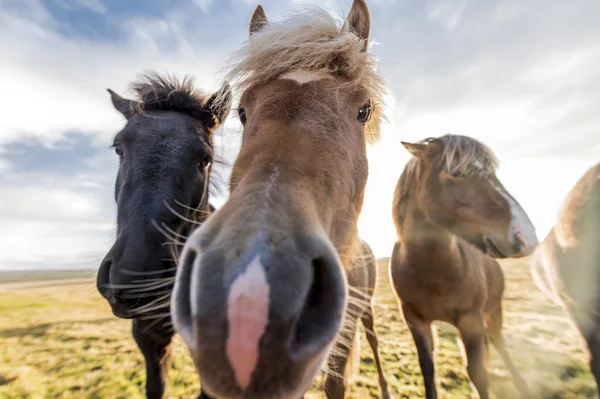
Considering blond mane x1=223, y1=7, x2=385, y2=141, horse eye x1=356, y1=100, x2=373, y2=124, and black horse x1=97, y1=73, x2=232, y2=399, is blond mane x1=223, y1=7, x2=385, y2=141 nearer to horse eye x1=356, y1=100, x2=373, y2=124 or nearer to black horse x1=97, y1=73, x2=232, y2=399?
horse eye x1=356, y1=100, x2=373, y2=124

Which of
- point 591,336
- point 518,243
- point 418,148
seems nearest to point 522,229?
point 518,243

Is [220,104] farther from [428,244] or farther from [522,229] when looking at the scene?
[522,229]

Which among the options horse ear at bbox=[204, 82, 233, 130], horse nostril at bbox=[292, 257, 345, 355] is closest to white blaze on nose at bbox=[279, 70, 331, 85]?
horse ear at bbox=[204, 82, 233, 130]

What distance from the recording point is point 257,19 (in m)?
3.21

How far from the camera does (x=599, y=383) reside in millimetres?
3416

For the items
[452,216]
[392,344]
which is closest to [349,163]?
[452,216]

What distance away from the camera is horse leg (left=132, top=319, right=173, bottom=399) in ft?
11.3

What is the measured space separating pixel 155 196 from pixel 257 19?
6.75ft

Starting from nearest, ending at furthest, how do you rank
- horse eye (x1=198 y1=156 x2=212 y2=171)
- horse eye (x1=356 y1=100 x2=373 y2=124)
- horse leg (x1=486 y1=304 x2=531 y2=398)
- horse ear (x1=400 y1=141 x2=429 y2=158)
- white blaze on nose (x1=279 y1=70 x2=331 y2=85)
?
1. white blaze on nose (x1=279 y1=70 x2=331 y2=85)
2. horse eye (x1=356 y1=100 x2=373 y2=124)
3. horse eye (x1=198 y1=156 x2=212 y2=171)
4. horse ear (x1=400 y1=141 x2=429 y2=158)
5. horse leg (x1=486 y1=304 x2=531 y2=398)

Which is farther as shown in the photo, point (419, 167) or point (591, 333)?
point (419, 167)

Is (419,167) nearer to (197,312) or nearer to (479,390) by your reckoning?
(479,390)

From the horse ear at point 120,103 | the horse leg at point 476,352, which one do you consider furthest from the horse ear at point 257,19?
the horse leg at point 476,352

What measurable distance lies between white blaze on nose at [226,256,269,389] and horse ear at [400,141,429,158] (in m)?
3.69

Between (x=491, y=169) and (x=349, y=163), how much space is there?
9.46 ft
